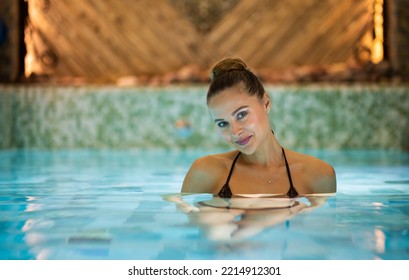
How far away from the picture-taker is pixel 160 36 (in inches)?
335

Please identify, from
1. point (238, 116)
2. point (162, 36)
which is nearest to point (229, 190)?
point (238, 116)

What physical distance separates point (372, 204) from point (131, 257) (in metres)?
1.46

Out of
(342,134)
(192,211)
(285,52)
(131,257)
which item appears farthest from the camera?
(285,52)

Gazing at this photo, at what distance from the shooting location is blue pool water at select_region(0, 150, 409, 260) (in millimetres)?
1570

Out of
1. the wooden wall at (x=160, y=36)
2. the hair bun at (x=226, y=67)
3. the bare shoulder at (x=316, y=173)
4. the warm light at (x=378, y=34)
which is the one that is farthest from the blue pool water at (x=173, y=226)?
the wooden wall at (x=160, y=36)

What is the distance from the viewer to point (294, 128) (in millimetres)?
6883

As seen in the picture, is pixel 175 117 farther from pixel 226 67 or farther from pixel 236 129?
pixel 236 129

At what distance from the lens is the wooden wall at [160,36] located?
839 cm

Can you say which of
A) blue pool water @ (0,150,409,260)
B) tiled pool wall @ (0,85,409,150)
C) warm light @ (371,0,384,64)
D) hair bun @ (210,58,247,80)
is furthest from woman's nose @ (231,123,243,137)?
warm light @ (371,0,384,64)

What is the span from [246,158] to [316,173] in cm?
36

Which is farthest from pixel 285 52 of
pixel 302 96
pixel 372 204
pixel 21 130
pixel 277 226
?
pixel 277 226

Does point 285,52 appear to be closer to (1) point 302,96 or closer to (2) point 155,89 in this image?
(1) point 302,96
